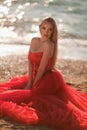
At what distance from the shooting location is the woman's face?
5410 millimetres

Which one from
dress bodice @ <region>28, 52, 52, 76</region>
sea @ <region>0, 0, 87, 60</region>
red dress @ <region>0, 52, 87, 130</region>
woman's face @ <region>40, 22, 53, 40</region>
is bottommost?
sea @ <region>0, 0, 87, 60</region>

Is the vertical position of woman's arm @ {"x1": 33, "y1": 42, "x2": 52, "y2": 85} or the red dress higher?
woman's arm @ {"x1": 33, "y1": 42, "x2": 52, "y2": 85}

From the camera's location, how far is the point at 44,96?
211 inches

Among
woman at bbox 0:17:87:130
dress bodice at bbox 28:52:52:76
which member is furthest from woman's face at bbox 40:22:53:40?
dress bodice at bbox 28:52:52:76

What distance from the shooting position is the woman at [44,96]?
499 centimetres

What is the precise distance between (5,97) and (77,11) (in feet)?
48.3

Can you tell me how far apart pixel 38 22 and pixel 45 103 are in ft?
35.8

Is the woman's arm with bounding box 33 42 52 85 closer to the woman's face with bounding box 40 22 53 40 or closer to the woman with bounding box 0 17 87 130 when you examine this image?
the woman with bounding box 0 17 87 130

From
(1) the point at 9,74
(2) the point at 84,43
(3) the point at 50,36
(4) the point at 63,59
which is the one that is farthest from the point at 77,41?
(3) the point at 50,36

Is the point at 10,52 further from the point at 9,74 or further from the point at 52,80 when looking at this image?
the point at 52,80

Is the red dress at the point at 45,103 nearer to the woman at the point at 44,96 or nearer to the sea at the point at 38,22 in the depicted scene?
the woman at the point at 44,96

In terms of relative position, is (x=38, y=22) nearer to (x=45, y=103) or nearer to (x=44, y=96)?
(x=44, y=96)

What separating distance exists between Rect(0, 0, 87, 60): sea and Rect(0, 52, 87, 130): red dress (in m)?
4.25

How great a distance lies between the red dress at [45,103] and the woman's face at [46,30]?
254 millimetres
